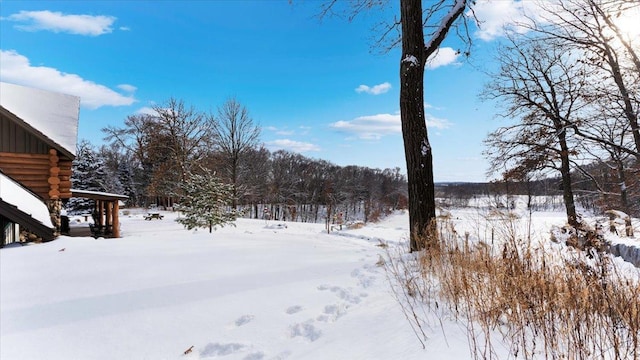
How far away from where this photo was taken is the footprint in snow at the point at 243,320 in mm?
→ 2514

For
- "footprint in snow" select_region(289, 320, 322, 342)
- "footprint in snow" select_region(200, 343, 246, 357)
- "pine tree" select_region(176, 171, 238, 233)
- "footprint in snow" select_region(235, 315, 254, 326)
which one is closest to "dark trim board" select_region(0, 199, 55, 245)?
"pine tree" select_region(176, 171, 238, 233)

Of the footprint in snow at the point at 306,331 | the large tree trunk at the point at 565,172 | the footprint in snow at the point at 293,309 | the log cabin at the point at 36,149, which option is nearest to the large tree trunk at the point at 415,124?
the footprint in snow at the point at 293,309

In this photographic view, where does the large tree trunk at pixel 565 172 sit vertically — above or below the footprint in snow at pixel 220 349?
above

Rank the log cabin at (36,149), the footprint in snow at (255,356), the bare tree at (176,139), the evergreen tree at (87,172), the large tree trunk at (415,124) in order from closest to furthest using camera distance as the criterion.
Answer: the footprint in snow at (255,356) < the large tree trunk at (415,124) < the log cabin at (36,149) < the bare tree at (176,139) < the evergreen tree at (87,172)

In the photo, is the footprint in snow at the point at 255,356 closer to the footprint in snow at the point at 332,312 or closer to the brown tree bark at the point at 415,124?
the footprint in snow at the point at 332,312

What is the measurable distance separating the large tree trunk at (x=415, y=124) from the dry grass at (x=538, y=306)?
181cm

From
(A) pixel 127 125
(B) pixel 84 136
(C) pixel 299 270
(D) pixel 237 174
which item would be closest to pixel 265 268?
(C) pixel 299 270

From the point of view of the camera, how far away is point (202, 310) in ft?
8.98

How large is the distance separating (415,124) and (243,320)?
12.2ft

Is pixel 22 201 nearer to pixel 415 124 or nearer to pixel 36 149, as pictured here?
pixel 36 149

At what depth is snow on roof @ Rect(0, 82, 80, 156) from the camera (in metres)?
9.32

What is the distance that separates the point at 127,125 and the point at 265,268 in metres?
36.5

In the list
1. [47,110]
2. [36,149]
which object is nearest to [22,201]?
[36,149]

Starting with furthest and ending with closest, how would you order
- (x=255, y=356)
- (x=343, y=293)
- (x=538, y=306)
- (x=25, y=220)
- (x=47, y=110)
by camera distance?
1. (x=47, y=110)
2. (x=25, y=220)
3. (x=343, y=293)
4. (x=255, y=356)
5. (x=538, y=306)
